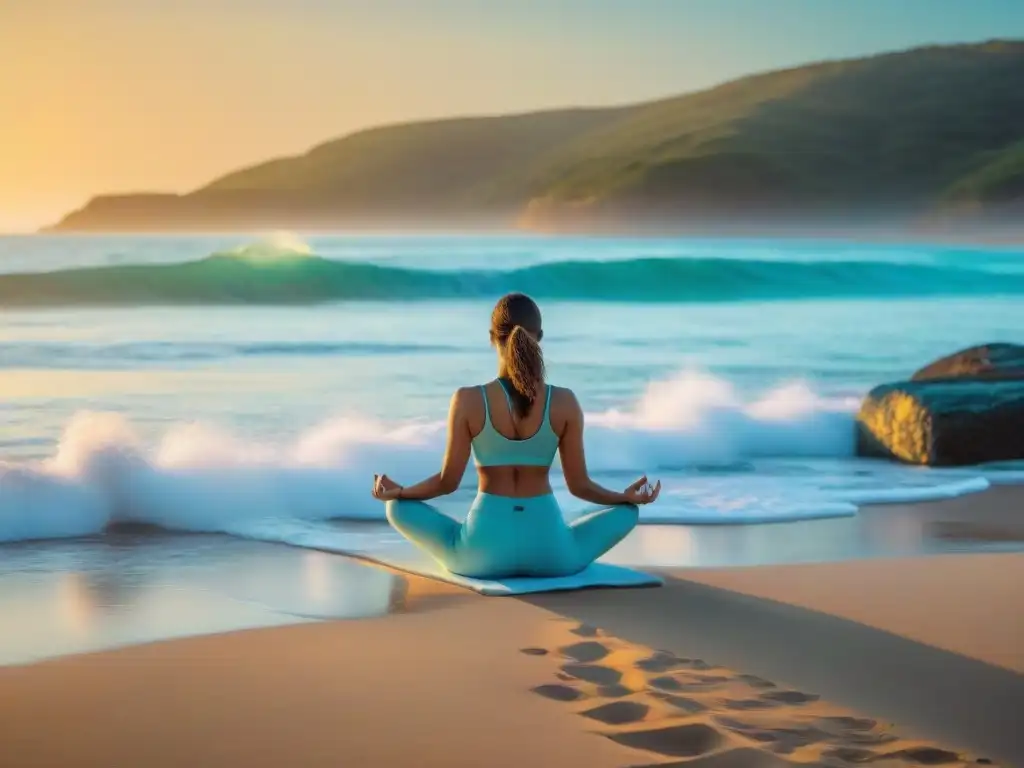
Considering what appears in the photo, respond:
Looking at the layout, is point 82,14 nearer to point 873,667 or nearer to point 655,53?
point 655,53

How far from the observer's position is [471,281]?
2631 cm

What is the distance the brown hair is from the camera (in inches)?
200

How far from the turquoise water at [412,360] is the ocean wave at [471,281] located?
5 centimetres

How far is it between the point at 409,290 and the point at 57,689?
70.8 ft

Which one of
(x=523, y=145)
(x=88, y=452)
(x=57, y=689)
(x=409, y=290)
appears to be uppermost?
(x=523, y=145)

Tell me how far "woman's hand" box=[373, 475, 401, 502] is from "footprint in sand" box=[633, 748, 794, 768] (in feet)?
6.44

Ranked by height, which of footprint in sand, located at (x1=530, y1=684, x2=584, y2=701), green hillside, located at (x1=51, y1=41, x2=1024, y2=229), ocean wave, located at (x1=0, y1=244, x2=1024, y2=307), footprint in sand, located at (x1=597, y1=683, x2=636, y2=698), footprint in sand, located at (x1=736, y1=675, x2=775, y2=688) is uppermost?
green hillside, located at (x1=51, y1=41, x2=1024, y2=229)

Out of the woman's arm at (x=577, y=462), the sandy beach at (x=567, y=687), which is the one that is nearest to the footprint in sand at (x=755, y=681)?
the sandy beach at (x=567, y=687)

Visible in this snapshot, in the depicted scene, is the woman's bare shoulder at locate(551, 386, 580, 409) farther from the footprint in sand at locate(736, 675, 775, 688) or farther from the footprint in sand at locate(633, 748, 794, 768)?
the footprint in sand at locate(633, 748, 794, 768)

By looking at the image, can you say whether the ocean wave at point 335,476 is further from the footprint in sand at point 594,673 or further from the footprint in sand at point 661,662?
the footprint in sand at point 594,673

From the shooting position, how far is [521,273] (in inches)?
1072

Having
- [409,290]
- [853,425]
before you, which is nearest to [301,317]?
[409,290]

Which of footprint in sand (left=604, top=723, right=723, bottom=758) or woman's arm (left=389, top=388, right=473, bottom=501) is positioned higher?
woman's arm (left=389, top=388, right=473, bottom=501)

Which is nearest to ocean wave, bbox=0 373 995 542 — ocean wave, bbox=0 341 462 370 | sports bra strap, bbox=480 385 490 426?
sports bra strap, bbox=480 385 490 426
